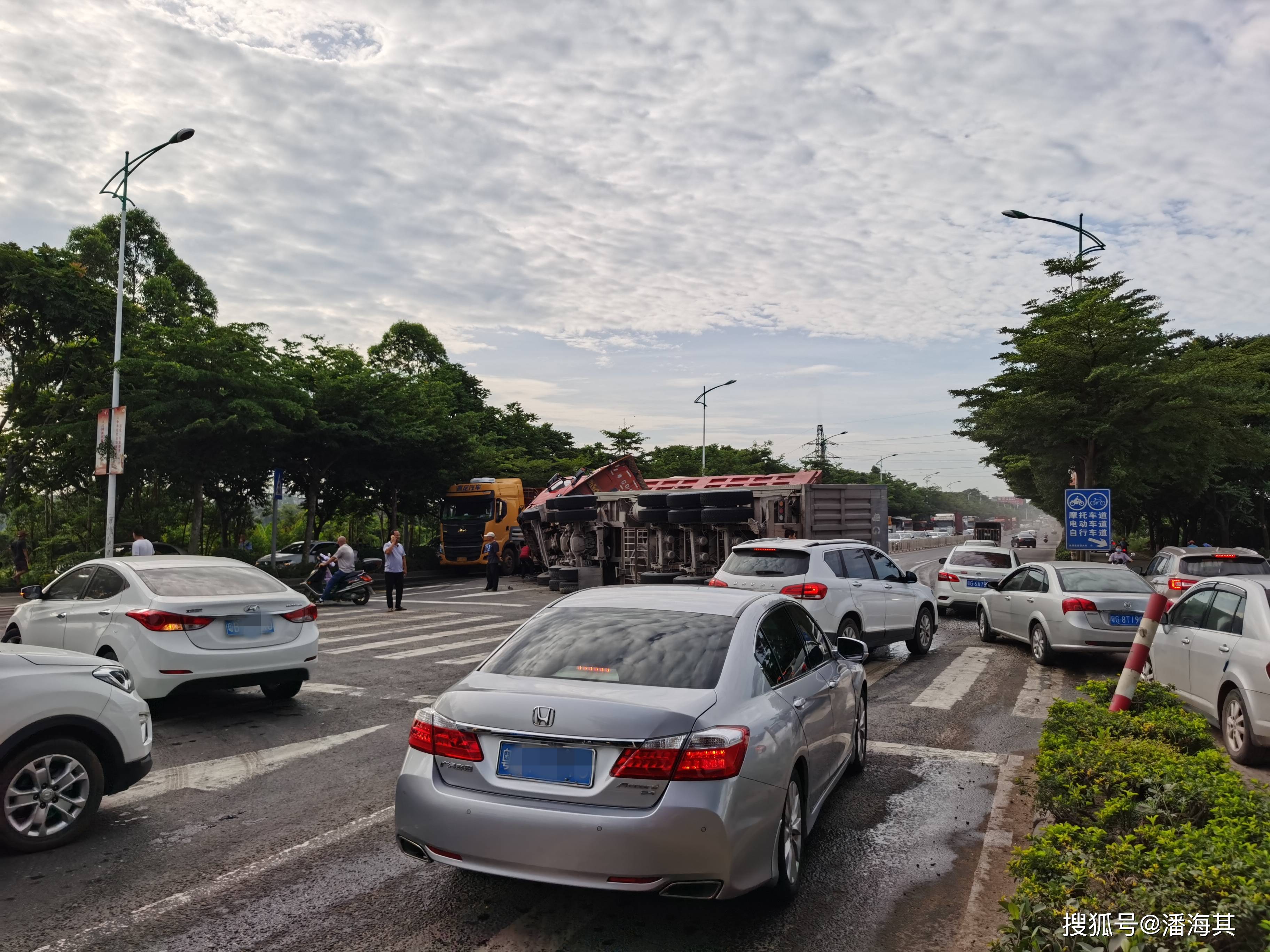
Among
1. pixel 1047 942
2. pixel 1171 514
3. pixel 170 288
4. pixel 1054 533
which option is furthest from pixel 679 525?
pixel 1054 533

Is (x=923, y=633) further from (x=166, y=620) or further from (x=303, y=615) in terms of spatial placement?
(x=166, y=620)

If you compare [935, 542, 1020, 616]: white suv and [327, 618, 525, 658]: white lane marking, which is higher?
[935, 542, 1020, 616]: white suv

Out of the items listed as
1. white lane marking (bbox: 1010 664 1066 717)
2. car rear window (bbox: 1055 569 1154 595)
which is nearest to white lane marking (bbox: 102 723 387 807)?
white lane marking (bbox: 1010 664 1066 717)

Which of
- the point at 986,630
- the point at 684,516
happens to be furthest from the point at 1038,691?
the point at 684,516

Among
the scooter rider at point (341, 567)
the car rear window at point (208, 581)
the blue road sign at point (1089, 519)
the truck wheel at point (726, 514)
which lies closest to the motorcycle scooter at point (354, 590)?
the scooter rider at point (341, 567)

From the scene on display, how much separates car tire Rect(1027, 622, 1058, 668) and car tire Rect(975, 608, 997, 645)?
176 centimetres

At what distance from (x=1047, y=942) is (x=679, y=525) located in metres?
16.2

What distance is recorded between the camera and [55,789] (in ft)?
16.1

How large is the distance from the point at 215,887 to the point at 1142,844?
4.18 meters

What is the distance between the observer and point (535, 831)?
3.54 m

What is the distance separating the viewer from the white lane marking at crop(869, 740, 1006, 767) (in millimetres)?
6820

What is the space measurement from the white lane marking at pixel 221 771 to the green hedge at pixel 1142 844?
501 centimetres

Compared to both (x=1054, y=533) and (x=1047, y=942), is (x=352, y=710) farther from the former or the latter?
(x=1054, y=533)

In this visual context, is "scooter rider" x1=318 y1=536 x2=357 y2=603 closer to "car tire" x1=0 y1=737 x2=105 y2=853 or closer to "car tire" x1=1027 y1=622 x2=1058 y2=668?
"car tire" x1=1027 y1=622 x2=1058 y2=668
